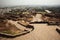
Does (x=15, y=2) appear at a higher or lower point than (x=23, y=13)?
higher

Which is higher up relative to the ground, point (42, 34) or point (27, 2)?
point (27, 2)

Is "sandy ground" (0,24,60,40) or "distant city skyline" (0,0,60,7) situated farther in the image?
"distant city skyline" (0,0,60,7)

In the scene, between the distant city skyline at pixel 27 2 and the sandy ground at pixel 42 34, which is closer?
the sandy ground at pixel 42 34

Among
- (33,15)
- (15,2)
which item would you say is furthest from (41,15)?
(15,2)

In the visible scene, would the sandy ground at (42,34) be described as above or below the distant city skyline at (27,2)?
below

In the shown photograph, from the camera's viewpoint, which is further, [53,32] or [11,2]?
[11,2]

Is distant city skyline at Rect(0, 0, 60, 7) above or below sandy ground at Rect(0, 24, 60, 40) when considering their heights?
above

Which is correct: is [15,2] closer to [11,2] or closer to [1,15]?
[11,2]

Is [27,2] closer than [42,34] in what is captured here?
No
